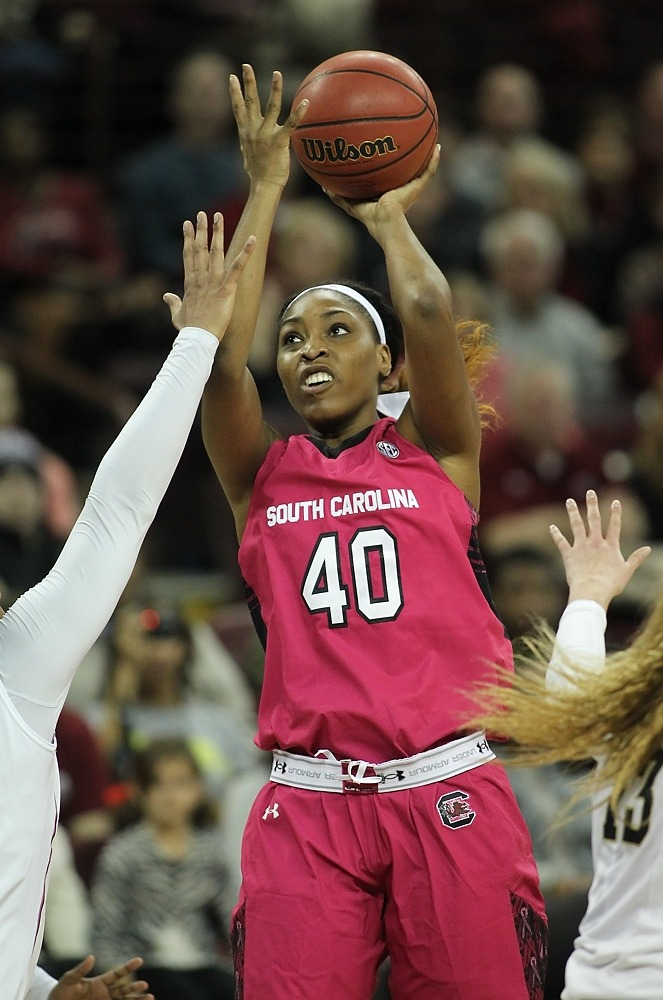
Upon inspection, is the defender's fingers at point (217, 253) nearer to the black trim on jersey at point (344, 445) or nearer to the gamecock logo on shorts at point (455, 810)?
the black trim on jersey at point (344, 445)

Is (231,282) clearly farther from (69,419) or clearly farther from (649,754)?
(69,419)

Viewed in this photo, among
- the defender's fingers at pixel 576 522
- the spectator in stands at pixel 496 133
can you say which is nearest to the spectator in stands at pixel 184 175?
the spectator in stands at pixel 496 133

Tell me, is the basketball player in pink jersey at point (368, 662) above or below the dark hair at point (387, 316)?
below

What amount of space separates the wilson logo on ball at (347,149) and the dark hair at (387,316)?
0.32 meters

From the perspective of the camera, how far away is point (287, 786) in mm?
3699

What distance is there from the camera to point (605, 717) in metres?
3.21

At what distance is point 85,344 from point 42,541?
78.2 inches

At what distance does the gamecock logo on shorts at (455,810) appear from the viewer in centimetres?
360

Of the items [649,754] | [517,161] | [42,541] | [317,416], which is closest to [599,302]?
[517,161]

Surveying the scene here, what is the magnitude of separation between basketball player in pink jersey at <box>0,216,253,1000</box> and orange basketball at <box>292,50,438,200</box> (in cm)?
84

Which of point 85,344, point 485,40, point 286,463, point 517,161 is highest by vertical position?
point 485,40

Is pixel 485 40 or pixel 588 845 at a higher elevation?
pixel 485 40

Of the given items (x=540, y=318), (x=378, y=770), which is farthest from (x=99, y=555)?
(x=540, y=318)

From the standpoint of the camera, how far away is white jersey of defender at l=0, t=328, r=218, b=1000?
10.5 feet
